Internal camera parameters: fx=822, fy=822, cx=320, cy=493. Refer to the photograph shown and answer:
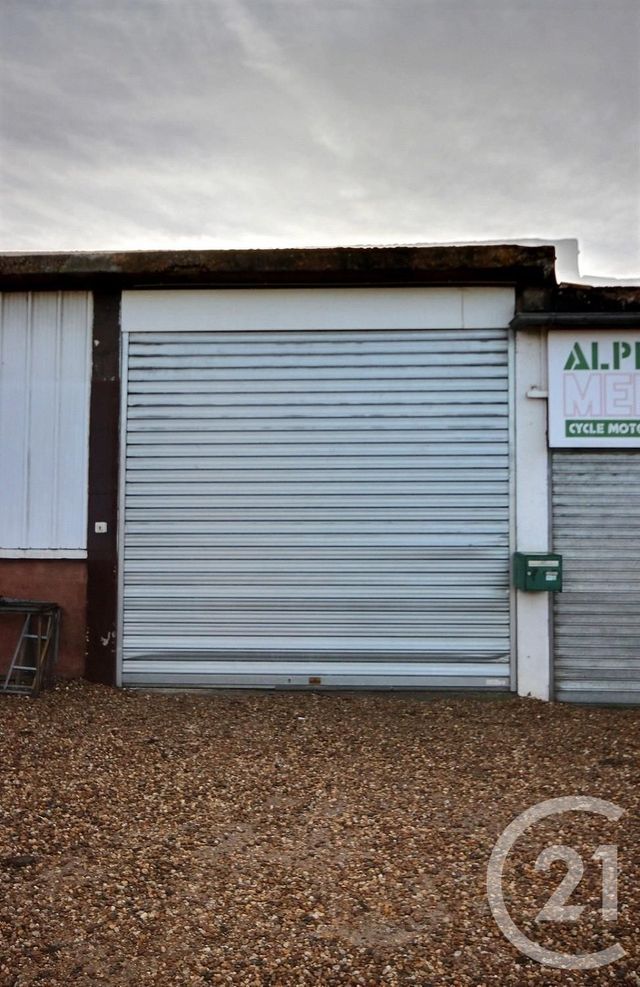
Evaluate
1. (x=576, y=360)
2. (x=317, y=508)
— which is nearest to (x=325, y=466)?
(x=317, y=508)

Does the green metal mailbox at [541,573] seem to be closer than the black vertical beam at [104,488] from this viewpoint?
Yes

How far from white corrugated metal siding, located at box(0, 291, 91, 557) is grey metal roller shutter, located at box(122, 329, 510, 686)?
520 millimetres

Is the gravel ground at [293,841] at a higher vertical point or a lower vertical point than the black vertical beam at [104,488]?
lower

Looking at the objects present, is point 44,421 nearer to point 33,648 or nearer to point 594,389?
point 33,648

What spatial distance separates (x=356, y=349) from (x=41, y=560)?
12.4 ft

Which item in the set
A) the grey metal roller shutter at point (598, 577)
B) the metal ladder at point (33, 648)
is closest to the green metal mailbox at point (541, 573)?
the grey metal roller shutter at point (598, 577)

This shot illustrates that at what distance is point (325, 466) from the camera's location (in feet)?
26.9

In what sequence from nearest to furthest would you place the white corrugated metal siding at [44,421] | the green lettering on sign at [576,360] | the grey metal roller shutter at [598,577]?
the grey metal roller shutter at [598,577] → the green lettering on sign at [576,360] → the white corrugated metal siding at [44,421]

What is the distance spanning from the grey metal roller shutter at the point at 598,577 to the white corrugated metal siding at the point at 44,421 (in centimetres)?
475

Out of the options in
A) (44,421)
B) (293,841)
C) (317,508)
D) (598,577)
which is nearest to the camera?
(293,841)

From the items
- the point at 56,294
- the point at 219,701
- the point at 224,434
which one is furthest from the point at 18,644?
the point at 56,294

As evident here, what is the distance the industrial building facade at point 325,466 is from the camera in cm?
796

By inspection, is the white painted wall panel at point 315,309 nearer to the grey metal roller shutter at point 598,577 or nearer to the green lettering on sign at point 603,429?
the green lettering on sign at point 603,429

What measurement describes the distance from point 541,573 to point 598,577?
2.19ft
